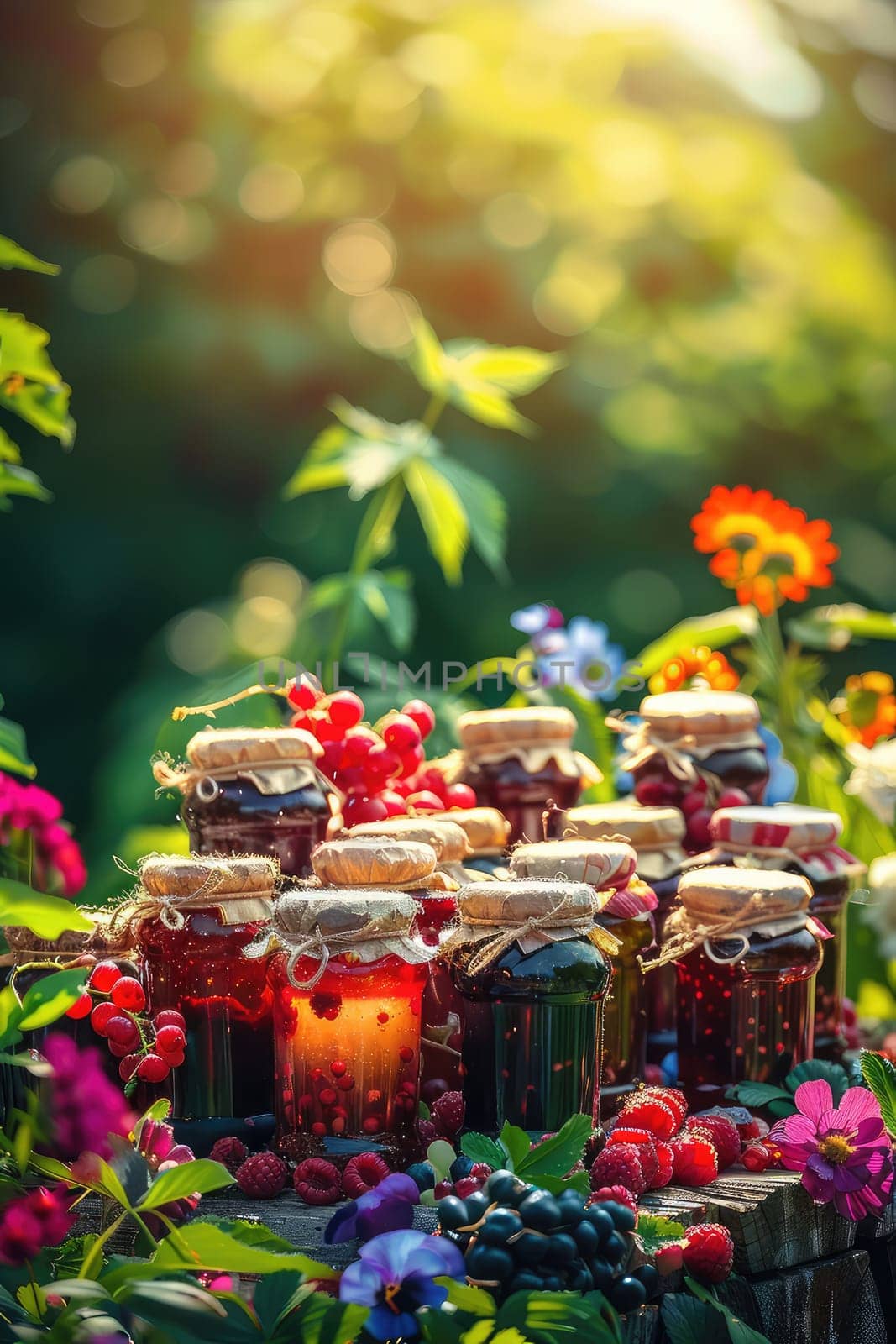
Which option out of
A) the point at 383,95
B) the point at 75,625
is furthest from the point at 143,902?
the point at 383,95

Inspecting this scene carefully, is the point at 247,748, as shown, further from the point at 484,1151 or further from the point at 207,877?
the point at 484,1151

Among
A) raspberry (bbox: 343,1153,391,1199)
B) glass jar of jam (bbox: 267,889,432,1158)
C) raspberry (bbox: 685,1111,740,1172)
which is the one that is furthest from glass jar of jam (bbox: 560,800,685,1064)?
raspberry (bbox: 343,1153,391,1199)

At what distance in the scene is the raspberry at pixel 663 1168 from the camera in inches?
52.7

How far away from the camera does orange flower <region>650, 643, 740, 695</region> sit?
6.75ft

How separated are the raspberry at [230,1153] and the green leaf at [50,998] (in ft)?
1.18

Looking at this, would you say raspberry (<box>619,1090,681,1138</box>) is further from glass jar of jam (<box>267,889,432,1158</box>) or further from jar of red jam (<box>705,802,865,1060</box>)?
jar of red jam (<box>705,802,865,1060</box>)

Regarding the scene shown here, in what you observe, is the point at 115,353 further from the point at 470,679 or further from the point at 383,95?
the point at 470,679

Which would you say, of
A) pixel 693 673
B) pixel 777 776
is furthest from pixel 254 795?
pixel 777 776

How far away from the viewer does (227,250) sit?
3900 millimetres

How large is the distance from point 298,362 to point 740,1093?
2.68 metres

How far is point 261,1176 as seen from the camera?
4.26ft

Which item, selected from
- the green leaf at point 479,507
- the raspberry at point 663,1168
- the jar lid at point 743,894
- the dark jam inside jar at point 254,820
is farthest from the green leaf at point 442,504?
the raspberry at point 663,1168

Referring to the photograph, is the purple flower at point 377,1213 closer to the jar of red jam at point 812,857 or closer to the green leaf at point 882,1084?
the green leaf at point 882,1084

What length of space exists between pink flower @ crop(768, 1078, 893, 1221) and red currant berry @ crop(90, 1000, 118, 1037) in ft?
1.92
